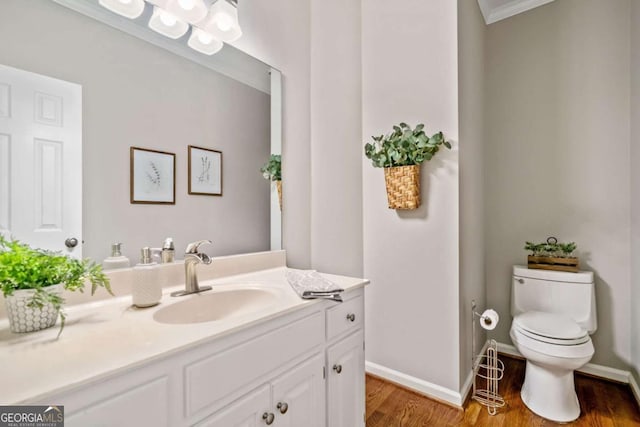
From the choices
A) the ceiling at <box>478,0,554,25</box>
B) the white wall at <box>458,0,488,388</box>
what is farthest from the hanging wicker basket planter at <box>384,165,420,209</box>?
the ceiling at <box>478,0,554,25</box>

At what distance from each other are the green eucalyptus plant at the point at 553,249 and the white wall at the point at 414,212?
837 millimetres

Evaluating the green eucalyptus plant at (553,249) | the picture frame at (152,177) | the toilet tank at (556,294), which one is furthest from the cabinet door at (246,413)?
the green eucalyptus plant at (553,249)

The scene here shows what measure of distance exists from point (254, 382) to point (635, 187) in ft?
7.73

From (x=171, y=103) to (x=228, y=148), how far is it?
324 mm

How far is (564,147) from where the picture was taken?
2.14 m

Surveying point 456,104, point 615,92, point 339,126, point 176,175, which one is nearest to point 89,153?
point 176,175

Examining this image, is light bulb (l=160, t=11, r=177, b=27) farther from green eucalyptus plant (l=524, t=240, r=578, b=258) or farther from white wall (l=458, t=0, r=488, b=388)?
green eucalyptus plant (l=524, t=240, r=578, b=258)

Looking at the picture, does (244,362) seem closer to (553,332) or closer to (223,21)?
(223,21)

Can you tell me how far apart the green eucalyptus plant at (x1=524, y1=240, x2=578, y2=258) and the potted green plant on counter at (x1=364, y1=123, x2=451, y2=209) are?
1.02 m

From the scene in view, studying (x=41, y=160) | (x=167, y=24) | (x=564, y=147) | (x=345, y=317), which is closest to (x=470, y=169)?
(x=564, y=147)

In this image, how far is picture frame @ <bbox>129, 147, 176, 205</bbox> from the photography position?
120 cm

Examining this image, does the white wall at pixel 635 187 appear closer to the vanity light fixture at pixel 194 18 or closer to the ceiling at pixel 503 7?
the ceiling at pixel 503 7

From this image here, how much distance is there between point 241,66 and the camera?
1.59 m

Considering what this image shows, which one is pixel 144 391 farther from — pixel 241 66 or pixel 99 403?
pixel 241 66
